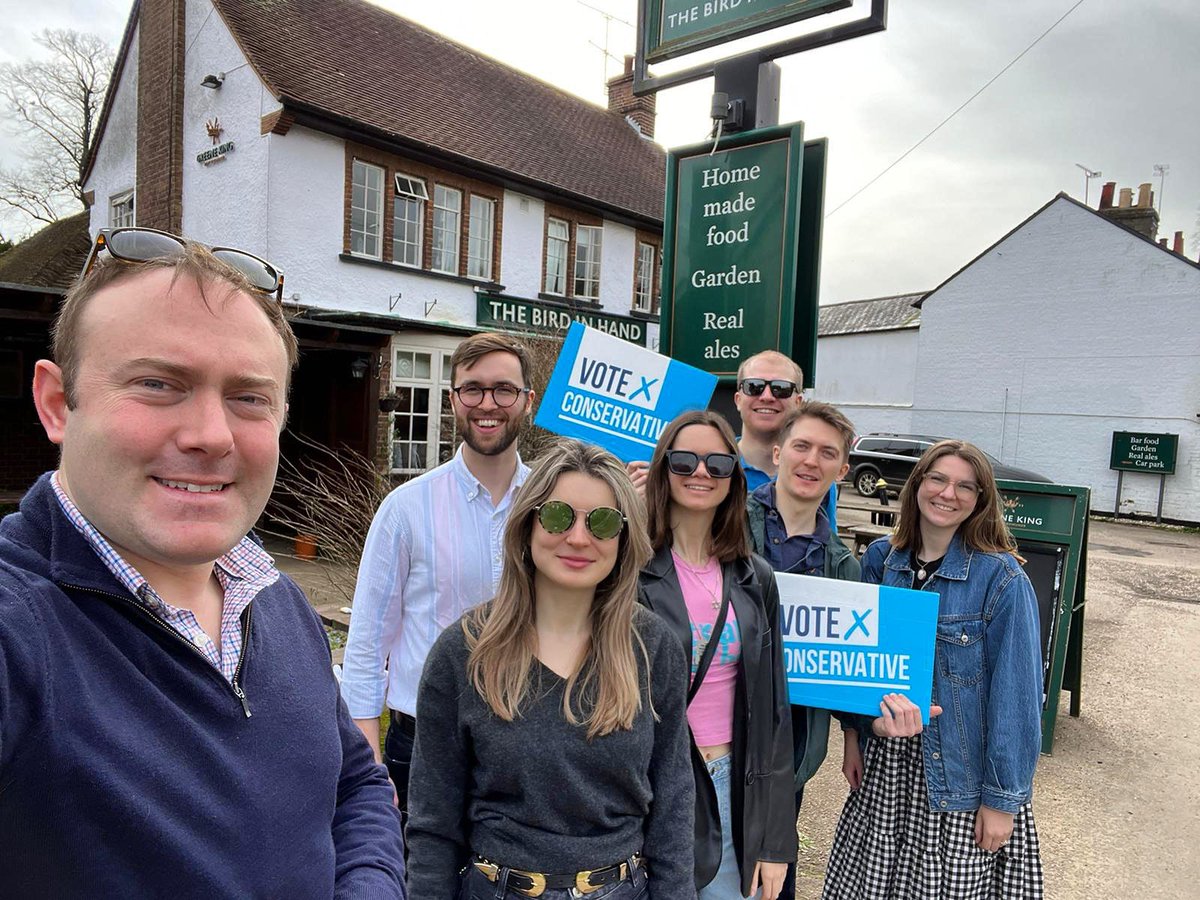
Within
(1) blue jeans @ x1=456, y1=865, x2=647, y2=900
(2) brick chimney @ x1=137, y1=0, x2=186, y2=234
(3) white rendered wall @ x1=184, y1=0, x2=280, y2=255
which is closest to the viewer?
(1) blue jeans @ x1=456, y1=865, x2=647, y2=900

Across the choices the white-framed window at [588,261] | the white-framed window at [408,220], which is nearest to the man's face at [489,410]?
the white-framed window at [408,220]

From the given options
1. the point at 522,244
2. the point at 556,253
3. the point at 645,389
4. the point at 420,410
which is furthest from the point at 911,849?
the point at 556,253

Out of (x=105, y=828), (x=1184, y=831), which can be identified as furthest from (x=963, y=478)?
(x=1184, y=831)

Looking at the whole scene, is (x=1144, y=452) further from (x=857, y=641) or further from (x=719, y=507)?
(x=719, y=507)

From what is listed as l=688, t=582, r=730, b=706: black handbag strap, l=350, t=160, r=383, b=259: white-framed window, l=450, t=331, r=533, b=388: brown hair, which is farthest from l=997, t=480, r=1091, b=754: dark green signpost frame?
l=350, t=160, r=383, b=259: white-framed window

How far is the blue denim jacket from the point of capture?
2342mm

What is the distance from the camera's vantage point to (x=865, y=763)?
2.65 m

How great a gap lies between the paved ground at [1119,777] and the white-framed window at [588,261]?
937cm

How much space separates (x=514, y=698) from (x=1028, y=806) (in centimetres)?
192

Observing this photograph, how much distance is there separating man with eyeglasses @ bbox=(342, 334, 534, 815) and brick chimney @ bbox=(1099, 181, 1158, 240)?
79.8ft

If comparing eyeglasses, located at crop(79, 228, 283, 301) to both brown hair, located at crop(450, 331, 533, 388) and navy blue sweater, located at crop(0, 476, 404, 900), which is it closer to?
navy blue sweater, located at crop(0, 476, 404, 900)

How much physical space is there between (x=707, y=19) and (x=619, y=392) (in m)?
1.63

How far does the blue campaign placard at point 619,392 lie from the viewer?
2.86 m

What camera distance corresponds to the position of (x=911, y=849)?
99.6 inches
